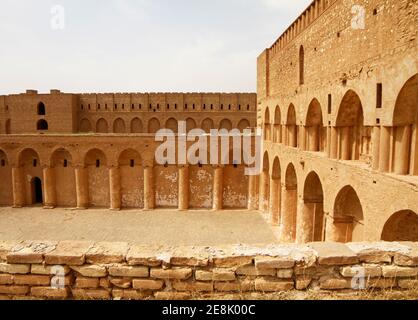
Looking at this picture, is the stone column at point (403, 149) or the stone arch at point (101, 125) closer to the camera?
the stone column at point (403, 149)

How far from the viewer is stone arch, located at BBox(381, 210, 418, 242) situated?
7391 mm

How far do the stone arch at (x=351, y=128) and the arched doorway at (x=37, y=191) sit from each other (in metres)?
23.1

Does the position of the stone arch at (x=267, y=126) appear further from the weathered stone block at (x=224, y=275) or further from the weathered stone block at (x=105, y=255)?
the weathered stone block at (x=105, y=255)

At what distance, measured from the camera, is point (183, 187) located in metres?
21.8

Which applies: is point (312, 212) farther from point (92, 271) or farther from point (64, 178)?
point (64, 178)

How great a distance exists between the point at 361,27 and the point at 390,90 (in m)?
2.47

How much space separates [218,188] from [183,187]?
246 cm

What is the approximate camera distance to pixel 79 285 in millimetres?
4270

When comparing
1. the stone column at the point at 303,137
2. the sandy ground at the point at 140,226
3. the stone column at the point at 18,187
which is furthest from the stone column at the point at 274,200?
the stone column at the point at 18,187

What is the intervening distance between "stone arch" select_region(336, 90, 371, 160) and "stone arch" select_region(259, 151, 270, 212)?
1025cm

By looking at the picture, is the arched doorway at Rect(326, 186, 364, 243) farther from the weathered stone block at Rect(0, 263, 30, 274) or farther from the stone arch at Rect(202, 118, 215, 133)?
the stone arch at Rect(202, 118, 215, 133)

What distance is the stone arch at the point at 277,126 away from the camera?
1791 centimetres

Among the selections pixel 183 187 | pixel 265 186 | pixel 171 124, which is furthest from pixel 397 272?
pixel 171 124

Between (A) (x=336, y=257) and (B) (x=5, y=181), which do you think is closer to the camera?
(A) (x=336, y=257)
